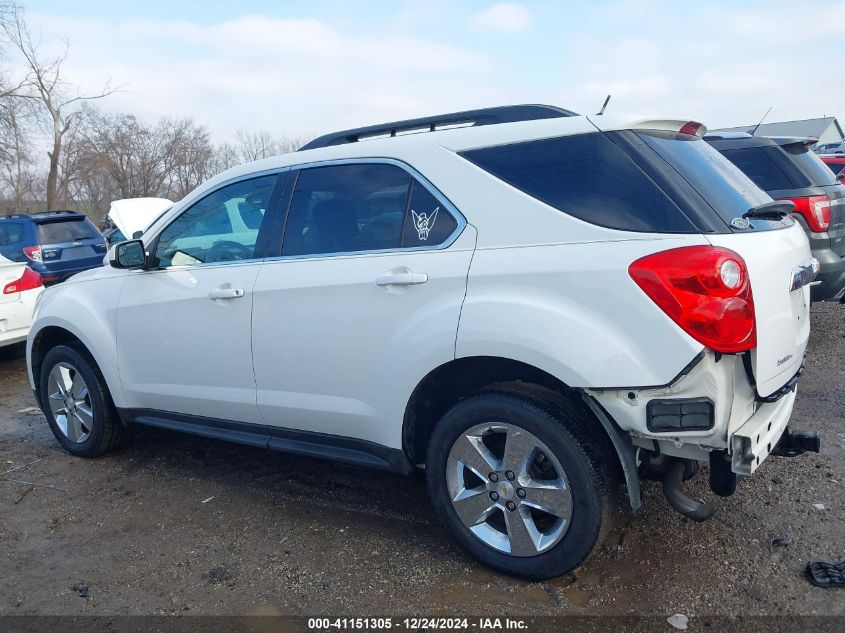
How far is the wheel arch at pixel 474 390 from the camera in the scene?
2654 millimetres

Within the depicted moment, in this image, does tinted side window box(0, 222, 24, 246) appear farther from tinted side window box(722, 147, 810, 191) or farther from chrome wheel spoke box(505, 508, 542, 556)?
chrome wheel spoke box(505, 508, 542, 556)

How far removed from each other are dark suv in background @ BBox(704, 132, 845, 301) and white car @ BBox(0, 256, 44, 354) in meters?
7.38

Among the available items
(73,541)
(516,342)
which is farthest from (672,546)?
(73,541)

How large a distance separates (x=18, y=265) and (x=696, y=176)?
289 inches

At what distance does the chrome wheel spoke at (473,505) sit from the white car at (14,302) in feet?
20.3

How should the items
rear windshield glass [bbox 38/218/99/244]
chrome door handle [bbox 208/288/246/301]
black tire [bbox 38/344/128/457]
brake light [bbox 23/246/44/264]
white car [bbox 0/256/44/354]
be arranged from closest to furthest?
chrome door handle [bbox 208/288/246/301] < black tire [bbox 38/344/128/457] < white car [bbox 0/256/44/354] < brake light [bbox 23/246/44/264] < rear windshield glass [bbox 38/218/99/244]

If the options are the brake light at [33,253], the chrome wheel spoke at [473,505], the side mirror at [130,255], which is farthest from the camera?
the brake light at [33,253]

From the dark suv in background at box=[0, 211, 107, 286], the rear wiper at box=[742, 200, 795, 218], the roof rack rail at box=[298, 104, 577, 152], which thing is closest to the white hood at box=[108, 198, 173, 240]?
the dark suv in background at box=[0, 211, 107, 286]

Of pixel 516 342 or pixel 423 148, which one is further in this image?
pixel 423 148

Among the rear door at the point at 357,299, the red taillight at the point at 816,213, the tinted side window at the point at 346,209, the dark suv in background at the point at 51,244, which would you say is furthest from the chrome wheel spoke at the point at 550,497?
the dark suv in background at the point at 51,244

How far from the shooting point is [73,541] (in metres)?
3.57

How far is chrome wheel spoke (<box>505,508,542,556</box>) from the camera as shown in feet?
9.37

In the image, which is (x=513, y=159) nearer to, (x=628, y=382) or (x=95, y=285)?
(x=628, y=382)

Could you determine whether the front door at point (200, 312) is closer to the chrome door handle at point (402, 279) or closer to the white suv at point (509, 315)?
the white suv at point (509, 315)
